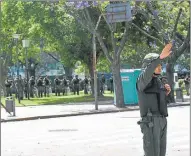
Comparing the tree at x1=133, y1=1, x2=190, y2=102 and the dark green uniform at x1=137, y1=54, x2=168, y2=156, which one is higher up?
the tree at x1=133, y1=1, x2=190, y2=102

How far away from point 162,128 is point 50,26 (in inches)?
1299

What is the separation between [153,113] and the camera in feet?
20.9

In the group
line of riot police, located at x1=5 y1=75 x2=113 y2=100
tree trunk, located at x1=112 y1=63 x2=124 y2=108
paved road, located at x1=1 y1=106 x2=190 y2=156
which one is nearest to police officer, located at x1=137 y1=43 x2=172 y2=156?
paved road, located at x1=1 y1=106 x2=190 y2=156

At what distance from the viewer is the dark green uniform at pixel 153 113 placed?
6.32 metres

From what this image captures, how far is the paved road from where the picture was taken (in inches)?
432

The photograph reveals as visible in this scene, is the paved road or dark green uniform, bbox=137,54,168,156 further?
the paved road

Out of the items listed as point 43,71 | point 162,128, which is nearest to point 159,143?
point 162,128

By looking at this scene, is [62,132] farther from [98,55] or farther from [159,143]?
[98,55]

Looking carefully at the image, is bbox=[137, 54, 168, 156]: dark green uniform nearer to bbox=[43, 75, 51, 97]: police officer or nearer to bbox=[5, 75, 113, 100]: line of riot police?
bbox=[5, 75, 113, 100]: line of riot police

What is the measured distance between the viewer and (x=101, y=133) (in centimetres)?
1495

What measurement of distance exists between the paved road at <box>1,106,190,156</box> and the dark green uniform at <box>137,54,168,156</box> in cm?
397

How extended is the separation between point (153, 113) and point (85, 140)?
23.0ft

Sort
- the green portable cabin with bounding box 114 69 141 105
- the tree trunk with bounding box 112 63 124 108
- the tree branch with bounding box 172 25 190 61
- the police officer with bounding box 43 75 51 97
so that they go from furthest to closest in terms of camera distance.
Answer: the police officer with bounding box 43 75 51 97 < the green portable cabin with bounding box 114 69 141 105 < the tree branch with bounding box 172 25 190 61 < the tree trunk with bounding box 112 63 124 108

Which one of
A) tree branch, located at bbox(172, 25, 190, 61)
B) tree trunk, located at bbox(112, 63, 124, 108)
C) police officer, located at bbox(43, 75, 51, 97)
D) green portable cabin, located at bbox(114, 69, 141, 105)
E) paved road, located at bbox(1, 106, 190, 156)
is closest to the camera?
paved road, located at bbox(1, 106, 190, 156)
